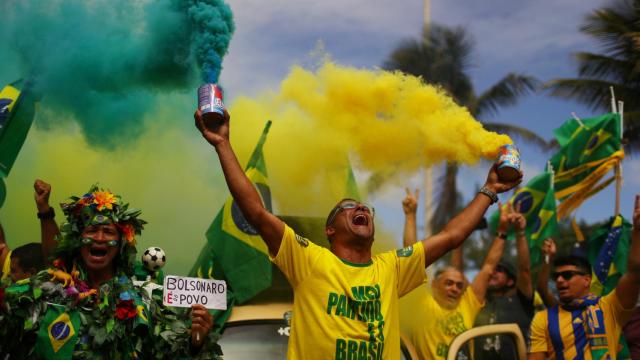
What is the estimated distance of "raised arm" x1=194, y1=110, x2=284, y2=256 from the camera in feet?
11.6

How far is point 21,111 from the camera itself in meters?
5.54

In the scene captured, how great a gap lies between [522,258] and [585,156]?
111 inches

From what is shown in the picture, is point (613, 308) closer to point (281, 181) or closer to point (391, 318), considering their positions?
point (391, 318)

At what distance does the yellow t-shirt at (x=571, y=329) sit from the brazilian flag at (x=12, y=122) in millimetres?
3861

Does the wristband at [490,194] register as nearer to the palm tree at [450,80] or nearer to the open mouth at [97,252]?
the open mouth at [97,252]

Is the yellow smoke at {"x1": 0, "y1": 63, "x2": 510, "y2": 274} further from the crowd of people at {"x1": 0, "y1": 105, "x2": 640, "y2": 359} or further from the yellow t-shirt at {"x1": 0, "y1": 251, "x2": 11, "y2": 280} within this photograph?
the crowd of people at {"x1": 0, "y1": 105, "x2": 640, "y2": 359}

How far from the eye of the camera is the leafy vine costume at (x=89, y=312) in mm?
3531

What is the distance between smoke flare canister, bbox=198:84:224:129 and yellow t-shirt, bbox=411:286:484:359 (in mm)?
2878

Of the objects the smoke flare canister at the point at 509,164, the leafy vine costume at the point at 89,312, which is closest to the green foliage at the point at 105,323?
the leafy vine costume at the point at 89,312

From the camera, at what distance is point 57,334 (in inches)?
140

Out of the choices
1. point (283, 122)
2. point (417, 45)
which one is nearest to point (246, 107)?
point (283, 122)

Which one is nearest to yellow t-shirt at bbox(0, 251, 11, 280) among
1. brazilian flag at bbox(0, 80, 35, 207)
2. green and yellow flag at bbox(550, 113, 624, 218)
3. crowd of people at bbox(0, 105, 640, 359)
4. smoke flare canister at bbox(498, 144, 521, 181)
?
crowd of people at bbox(0, 105, 640, 359)

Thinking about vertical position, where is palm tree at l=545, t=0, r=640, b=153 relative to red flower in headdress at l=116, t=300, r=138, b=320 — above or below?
above

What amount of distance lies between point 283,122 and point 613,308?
307cm
